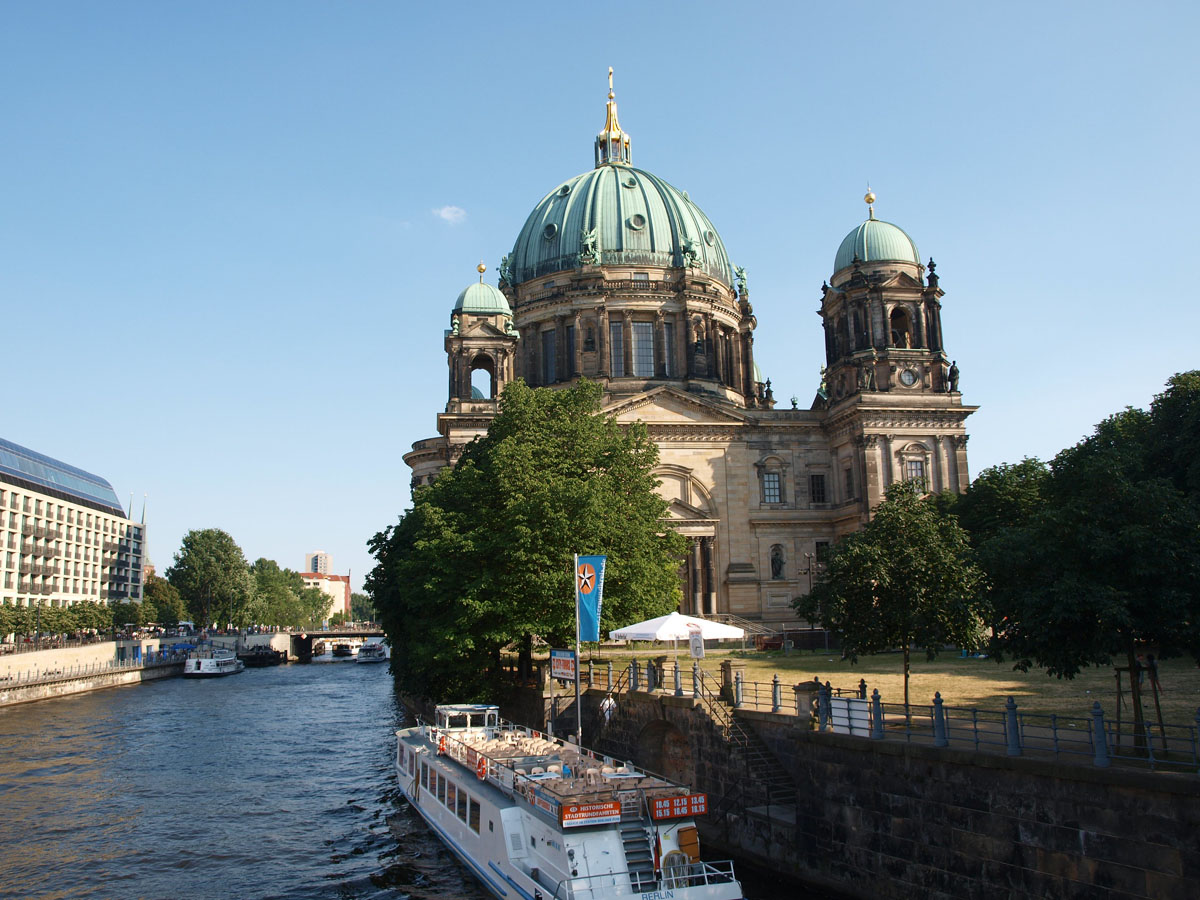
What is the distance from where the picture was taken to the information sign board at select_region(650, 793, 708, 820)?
66.6 ft

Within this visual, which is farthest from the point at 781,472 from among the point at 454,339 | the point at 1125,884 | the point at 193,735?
the point at 1125,884

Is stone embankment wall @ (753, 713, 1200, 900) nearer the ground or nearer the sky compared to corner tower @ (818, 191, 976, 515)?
nearer the ground

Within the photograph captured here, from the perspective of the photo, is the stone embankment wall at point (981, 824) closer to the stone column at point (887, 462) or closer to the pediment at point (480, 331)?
the stone column at point (887, 462)

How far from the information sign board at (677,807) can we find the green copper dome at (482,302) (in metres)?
55.9

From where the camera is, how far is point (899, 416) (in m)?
64.8

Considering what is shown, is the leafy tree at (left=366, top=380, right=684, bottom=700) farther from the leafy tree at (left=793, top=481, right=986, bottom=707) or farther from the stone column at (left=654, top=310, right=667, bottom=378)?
the stone column at (left=654, top=310, right=667, bottom=378)

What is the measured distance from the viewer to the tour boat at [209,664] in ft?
294

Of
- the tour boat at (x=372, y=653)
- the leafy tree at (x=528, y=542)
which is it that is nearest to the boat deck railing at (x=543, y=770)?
the leafy tree at (x=528, y=542)

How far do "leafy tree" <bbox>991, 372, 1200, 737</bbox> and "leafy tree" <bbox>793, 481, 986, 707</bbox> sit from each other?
370 cm

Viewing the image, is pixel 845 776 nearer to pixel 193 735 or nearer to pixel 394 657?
pixel 394 657

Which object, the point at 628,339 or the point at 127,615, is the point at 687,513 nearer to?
the point at 628,339

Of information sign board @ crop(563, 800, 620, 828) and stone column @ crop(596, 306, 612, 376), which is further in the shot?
stone column @ crop(596, 306, 612, 376)

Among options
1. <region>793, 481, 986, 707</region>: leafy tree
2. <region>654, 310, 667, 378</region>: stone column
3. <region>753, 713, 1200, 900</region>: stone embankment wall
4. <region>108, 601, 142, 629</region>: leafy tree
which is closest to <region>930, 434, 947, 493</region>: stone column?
<region>654, 310, 667, 378</region>: stone column

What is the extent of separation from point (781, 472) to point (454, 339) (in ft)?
84.7
